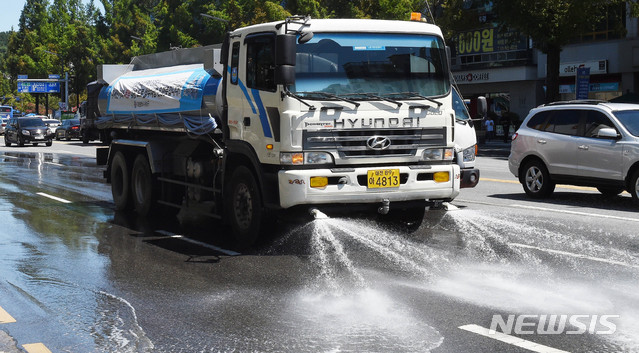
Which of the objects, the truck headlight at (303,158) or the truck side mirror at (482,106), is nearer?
the truck headlight at (303,158)

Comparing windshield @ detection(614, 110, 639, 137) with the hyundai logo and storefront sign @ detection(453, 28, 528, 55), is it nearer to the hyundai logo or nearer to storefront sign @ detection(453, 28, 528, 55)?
the hyundai logo

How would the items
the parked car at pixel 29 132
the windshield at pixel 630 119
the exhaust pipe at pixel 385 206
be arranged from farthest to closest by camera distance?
the parked car at pixel 29 132, the windshield at pixel 630 119, the exhaust pipe at pixel 385 206

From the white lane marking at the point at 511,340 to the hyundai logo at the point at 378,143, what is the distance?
11.6 ft

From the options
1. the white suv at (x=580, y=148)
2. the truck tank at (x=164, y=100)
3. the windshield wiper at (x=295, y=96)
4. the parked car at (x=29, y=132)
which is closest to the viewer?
the windshield wiper at (x=295, y=96)

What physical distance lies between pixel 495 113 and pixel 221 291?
44298 millimetres

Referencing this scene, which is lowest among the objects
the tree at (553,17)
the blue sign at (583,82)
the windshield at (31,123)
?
the windshield at (31,123)

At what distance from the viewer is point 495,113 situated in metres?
50.2

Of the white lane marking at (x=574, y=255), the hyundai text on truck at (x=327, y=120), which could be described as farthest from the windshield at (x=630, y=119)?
the white lane marking at (x=574, y=255)

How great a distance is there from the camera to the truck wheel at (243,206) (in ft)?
31.8

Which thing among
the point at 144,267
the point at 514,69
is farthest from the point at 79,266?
the point at 514,69

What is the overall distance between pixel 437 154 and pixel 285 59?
220 centimetres

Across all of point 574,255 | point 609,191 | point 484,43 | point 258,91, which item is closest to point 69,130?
point 484,43

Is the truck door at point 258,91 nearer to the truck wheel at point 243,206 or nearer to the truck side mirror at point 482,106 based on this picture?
the truck wheel at point 243,206

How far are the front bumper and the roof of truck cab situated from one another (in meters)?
1.56
